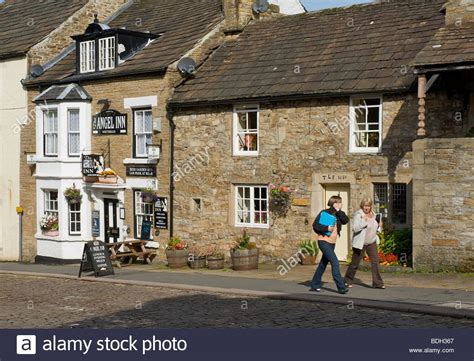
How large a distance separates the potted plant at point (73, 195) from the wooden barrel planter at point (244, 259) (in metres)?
7.91

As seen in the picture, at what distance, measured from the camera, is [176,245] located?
24188mm

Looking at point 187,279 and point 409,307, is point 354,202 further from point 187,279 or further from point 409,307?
point 409,307

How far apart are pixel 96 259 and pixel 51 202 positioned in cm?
847

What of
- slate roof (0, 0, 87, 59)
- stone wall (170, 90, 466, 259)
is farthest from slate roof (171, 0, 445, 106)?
slate roof (0, 0, 87, 59)

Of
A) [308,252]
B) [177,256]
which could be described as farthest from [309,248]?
[177,256]

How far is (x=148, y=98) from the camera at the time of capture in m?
25.8

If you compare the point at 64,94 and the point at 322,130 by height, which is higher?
the point at 64,94

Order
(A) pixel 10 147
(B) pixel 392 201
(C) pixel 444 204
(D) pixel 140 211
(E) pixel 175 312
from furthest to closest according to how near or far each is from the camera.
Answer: (A) pixel 10 147
(D) pixel 140 211
(B) pixel 392 201
(C) pixel 444 204
(E) pixel 175 312

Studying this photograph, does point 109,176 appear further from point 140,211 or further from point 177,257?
point 177,257

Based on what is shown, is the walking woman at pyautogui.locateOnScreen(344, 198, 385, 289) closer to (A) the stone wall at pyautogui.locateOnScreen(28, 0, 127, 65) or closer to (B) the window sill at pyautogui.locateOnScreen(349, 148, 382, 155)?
(B) the window sill at pyautogui.locateOnScreen(349, 148, 382, 155)

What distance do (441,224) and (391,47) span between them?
5.52 meters

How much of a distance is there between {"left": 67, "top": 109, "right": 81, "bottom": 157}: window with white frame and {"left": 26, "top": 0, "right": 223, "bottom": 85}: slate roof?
1279 mm

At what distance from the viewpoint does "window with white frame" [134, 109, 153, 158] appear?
85.4ft

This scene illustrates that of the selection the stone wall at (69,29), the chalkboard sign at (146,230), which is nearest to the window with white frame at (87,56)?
the stone wall at (69,29)
